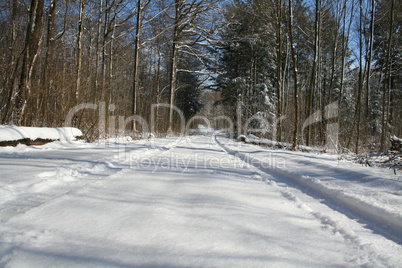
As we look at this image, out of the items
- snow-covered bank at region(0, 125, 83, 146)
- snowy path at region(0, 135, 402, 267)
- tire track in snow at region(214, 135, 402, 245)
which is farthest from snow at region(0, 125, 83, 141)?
tire track in snow at region(214, 135, 402, 245)

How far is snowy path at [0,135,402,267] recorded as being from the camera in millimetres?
1360

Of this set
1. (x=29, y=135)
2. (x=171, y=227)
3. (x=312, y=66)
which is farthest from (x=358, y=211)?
(x=312, y=66)

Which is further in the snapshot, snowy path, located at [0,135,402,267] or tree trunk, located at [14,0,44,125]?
tree trunk, located at [14,0,44,125]

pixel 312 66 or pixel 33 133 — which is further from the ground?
pixel 312 66

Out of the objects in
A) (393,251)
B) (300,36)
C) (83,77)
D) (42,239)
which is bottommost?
(393,251)

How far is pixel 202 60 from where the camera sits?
18.9 meters

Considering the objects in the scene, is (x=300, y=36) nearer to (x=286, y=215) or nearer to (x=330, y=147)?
(x=330, y=147)

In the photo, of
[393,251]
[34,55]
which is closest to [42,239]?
[393,251]

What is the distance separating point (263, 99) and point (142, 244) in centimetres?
1886

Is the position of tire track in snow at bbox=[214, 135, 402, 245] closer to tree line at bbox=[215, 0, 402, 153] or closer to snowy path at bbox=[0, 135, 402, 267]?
snowy path at bbox=[0, 135, 402, 267]

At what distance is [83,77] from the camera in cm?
965

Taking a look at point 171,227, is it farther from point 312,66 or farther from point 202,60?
point 202,60

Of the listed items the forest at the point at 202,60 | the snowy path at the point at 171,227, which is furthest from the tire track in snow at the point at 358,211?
the forest at the point at 202,60

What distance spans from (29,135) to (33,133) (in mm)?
161
